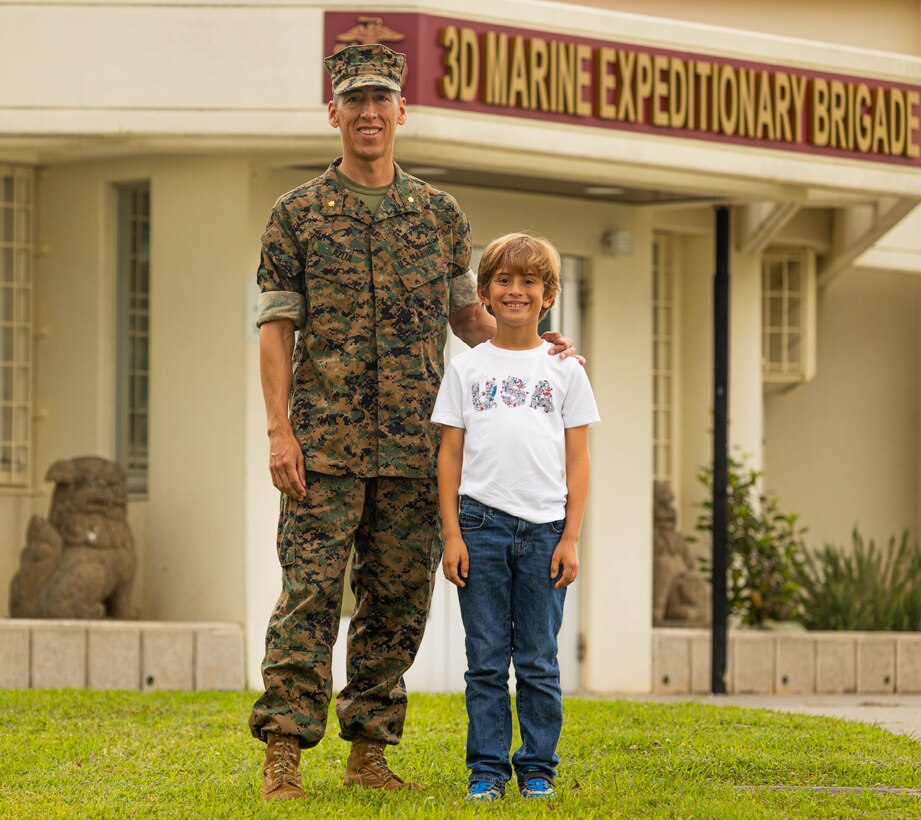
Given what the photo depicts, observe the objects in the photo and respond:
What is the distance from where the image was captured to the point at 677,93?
8.62 m

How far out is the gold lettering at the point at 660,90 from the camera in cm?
855

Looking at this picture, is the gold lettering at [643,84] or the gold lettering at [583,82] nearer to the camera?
the gold lettering at [583,82]

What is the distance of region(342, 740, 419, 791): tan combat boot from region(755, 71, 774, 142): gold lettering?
5.00 m

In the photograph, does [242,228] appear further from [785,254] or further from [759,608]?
[785,254]

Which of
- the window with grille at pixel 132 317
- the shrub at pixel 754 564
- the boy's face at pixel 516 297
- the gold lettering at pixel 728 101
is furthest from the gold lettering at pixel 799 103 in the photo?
the boy's face at pixel 516 297

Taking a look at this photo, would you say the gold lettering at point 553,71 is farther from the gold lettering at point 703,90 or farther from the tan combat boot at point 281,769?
the tan combat boot at point 281,769

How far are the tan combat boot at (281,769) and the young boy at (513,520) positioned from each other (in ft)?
1.59

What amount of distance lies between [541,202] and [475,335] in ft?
15.0

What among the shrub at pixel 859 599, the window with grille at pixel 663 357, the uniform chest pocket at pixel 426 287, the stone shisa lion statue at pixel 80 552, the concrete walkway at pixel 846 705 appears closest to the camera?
the uniform chest pocket at pixel 426 287

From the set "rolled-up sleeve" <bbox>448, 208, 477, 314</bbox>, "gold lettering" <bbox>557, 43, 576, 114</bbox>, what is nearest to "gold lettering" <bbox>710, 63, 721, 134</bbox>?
"gold lettering" <bbox>557, 43, 576, 114</bbox>

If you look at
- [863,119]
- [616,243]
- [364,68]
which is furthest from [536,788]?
[863,119]

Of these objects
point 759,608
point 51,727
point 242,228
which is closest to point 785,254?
point 759,608

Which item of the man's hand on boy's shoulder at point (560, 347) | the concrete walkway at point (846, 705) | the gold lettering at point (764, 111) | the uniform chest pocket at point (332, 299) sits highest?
the gold lettering at point (764, 111)

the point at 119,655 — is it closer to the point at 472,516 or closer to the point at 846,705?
the point at 846,705
